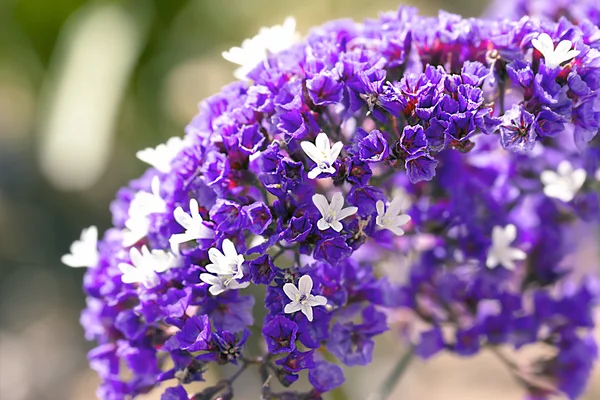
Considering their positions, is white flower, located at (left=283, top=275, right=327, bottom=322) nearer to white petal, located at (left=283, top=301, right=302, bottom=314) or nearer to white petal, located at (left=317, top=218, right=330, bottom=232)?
white petal, located at (left=283, top=301, right=302, bottom=314)

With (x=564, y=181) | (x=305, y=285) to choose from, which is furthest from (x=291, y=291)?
(x=564, y=181)

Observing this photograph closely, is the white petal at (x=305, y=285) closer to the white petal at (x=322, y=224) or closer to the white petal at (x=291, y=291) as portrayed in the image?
the white petal at (x=291, y=291)

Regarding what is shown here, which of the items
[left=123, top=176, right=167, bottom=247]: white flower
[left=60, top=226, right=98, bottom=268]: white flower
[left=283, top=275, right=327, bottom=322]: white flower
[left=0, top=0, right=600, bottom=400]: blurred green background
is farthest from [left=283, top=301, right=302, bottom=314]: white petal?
[left=0, top=0, right=600, bottom=400]: blurred green background

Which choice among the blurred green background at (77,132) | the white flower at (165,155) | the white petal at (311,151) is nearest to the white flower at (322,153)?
the white petal at (311,151)

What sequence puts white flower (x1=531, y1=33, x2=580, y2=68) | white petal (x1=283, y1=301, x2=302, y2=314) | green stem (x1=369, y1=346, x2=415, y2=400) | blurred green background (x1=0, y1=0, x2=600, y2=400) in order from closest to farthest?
white petal (x1=283, y1=301, x2=302, y2=314)
white flower (x1=531, y1=33, x2=580, y2=68)
green stem (x1=369, y1=346, x2=415, y2=400)
blurred green background (x1=0, y1=0, x2=600, y2=400)

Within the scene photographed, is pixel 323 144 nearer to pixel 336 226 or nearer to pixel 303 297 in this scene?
pixel 336 226
